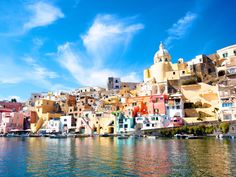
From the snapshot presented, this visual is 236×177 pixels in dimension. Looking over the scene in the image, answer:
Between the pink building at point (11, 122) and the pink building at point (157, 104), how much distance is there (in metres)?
48.6

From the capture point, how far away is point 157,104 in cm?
6231

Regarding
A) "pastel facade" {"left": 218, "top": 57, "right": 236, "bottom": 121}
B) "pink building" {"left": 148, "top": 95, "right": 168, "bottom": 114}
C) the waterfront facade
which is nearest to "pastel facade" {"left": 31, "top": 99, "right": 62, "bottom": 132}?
the waterfront facade

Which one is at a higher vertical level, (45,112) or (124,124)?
(45,112)

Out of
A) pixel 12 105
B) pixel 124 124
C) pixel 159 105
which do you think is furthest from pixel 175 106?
pixel 12 105

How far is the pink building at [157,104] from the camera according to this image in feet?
202

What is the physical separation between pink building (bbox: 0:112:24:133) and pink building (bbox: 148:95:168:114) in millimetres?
48590

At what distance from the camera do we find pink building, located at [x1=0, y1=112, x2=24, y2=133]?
86.1 metres

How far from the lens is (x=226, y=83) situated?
61.9 metres

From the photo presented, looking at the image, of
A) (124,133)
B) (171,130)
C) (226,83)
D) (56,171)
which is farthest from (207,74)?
(56,171)

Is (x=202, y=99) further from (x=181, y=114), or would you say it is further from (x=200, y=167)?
(x=200, y=167)

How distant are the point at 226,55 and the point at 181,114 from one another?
27682mm

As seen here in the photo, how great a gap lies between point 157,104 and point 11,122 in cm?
5261

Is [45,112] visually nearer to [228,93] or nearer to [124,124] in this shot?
[124,124]

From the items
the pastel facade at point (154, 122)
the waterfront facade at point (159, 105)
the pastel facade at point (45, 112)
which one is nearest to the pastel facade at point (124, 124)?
the waterfront facade at point (159, 105)
